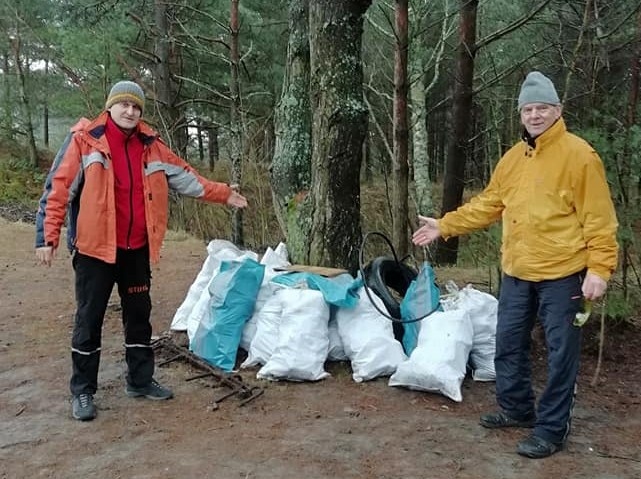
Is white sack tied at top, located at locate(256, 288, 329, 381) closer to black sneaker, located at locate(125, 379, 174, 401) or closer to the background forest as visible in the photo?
black sneaker, located at locate(125, 379, 174, 401)

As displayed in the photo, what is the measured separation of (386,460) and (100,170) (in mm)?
2086

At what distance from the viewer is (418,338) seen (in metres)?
4.11

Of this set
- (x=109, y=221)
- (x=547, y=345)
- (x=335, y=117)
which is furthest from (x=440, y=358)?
(x=109, y=221)

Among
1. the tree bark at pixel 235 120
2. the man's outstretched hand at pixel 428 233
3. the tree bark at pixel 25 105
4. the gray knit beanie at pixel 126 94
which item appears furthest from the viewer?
the tree bark at pixel 25 105

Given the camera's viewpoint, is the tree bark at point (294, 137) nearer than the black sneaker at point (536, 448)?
No

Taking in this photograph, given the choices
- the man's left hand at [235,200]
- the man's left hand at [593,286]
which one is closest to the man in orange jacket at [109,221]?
the man's left hand at [235,200]

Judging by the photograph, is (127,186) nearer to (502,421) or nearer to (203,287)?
(203,287)

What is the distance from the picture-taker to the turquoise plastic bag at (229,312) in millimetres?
4293

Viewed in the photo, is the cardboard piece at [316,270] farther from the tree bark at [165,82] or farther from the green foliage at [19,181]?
the green foliage at [19,181]

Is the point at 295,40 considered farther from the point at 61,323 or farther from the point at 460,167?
the point at 460,167

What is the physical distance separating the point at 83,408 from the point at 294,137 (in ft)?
9.05

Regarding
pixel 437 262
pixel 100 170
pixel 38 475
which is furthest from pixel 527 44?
pixel 38 475

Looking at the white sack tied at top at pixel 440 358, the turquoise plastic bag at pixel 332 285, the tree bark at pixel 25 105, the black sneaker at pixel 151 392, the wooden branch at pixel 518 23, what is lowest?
the black sneaker at pixel 151 392

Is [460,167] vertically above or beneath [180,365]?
above
